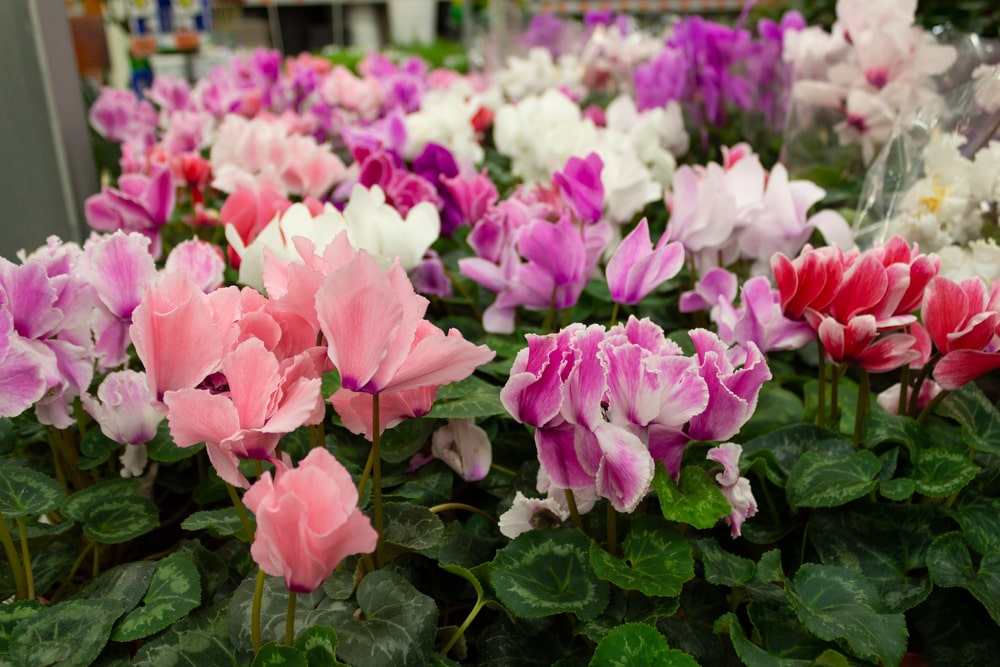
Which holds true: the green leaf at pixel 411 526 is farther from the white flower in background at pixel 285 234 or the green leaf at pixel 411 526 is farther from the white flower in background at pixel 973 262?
the white flower in background at pixel 973 262

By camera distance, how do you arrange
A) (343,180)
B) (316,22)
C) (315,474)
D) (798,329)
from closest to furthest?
1. (315,474)
2. (798,329)
3. (343,180)
4. (316,22)

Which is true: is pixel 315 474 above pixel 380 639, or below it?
above

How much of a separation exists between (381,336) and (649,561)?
10.7 inches

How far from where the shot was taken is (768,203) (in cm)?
104

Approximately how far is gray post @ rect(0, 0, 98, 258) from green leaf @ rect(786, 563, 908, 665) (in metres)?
1.17

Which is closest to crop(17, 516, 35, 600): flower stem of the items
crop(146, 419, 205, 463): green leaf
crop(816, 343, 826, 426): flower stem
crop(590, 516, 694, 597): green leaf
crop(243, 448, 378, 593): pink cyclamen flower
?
crop(146, 419, 205, 463): green leaf

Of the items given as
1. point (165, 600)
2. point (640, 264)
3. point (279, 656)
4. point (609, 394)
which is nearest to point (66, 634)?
point (165, 600)

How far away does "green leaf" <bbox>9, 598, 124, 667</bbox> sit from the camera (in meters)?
0.61

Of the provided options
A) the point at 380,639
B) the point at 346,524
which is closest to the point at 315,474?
the point at 346,524

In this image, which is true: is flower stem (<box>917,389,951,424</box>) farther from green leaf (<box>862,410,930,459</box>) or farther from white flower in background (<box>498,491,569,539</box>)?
white flower in background (<box>498,491,569,539</box>)

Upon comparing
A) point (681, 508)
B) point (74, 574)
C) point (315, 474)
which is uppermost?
point (315, 474)

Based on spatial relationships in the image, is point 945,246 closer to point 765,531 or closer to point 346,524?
point 765,531

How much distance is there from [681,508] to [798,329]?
0.26 meters

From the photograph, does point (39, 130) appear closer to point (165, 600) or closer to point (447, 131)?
point (447, 131)
